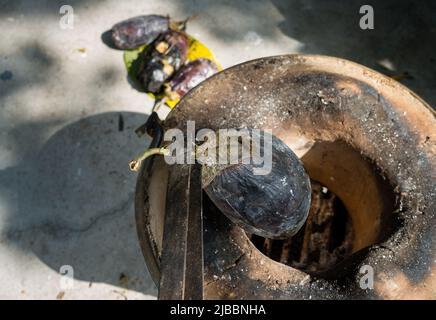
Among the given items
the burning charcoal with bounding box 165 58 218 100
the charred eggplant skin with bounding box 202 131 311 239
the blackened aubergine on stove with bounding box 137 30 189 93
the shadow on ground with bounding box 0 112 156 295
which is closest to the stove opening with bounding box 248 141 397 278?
the charred eggplant skin with bounding box 202 131 311 239

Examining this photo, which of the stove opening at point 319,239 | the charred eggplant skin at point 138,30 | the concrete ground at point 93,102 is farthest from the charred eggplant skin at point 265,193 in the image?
the charred eggplant skin at point 138,30

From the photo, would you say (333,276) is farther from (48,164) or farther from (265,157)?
(48,164)

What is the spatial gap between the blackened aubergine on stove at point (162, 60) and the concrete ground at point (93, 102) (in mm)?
150

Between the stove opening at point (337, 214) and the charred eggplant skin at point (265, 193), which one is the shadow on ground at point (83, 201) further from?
the charred eggplant skin at point (265, 193)

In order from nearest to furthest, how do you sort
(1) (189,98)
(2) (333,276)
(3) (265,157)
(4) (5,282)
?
(3) (265,157)
(2) (333,276)
(1) (189,98)
(4) (5,282)

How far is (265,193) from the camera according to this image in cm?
122

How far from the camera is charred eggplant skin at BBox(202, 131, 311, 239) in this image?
3.98 feet

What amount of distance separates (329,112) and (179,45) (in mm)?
1565

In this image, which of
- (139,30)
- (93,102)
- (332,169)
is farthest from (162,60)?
(332,169)

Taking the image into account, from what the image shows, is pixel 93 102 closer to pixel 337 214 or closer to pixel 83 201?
pixel 83 201

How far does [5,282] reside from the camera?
252cm

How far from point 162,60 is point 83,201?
0.93 meters

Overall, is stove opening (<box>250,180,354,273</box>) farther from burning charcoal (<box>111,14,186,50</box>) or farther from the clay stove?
burning charcoal (<box>111,14,186,50</box>)
